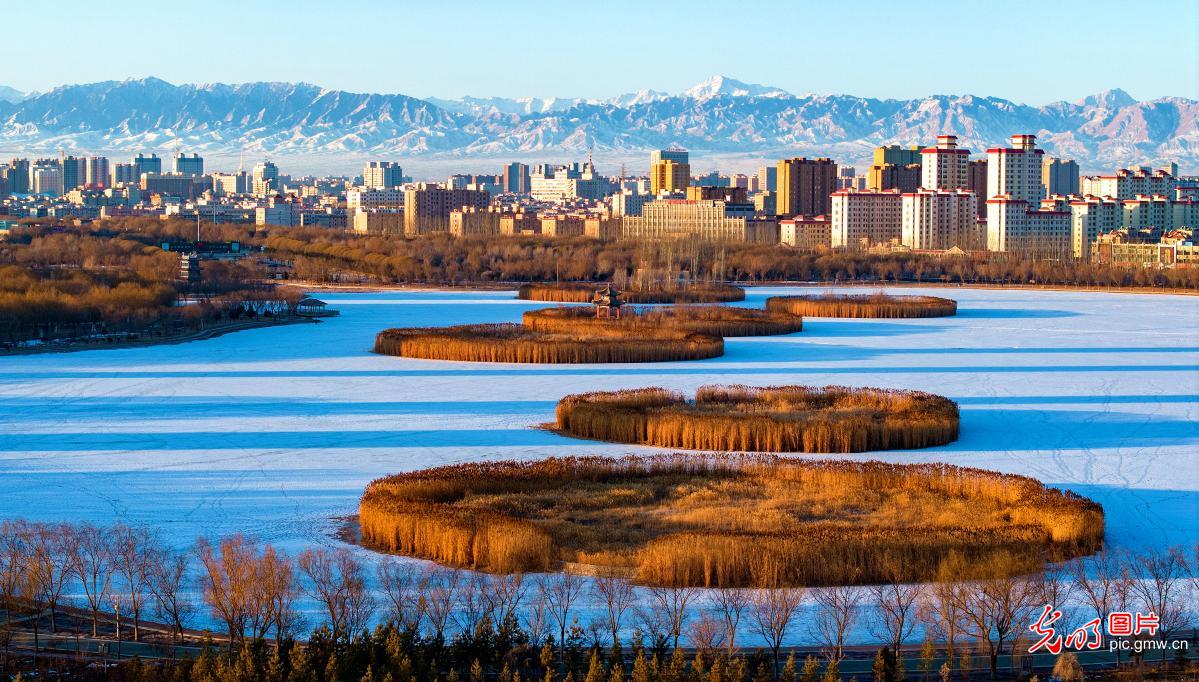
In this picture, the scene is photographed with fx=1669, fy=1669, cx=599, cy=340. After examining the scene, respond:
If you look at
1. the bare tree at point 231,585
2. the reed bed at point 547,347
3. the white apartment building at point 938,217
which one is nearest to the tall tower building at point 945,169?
the white apartment building at point 938,217

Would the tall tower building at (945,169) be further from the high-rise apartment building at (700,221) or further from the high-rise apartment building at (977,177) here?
the high-rise apartment building at (700,221)

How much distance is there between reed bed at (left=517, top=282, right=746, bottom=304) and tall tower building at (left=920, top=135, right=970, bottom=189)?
61.4m

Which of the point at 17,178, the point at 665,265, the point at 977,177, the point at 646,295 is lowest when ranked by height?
the point at 646,295

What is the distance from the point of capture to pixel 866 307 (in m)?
49.4

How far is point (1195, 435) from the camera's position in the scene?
22.7 meters

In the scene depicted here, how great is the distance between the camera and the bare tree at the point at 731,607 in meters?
12.5

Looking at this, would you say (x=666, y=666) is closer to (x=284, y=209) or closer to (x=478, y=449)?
(x=478, y=449)

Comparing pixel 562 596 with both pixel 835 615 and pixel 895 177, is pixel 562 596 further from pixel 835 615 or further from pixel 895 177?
pixel 895 177

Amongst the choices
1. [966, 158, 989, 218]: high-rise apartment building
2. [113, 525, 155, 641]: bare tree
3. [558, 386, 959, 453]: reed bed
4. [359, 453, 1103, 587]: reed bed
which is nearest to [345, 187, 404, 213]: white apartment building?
[966, 158, 989, 218]: high-rise apartment building

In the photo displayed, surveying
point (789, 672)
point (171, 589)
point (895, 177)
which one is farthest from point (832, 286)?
point (895, 177)

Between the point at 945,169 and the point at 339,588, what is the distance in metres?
108

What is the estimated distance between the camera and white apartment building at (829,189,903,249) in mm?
103062

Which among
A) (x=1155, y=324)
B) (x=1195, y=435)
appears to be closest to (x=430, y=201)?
(x=1155, y=324)
